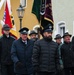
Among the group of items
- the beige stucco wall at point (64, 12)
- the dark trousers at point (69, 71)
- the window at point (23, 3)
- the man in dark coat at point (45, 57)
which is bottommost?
the dark trousers at point (69, 71)

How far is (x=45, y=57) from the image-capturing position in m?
11.8

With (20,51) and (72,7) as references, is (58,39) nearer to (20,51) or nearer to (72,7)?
(20,51)

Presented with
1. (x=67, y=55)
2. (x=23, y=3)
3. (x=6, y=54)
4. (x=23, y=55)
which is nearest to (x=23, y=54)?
(x=23, y=55)

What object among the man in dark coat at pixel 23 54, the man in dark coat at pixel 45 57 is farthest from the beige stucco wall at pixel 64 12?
the man in dark coat at pixel 45 57

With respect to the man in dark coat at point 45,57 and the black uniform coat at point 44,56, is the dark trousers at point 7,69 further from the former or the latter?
the black uniform coat at point 44,56

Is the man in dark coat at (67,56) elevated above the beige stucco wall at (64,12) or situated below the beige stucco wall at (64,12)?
below

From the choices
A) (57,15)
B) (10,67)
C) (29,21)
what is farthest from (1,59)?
(29,21)

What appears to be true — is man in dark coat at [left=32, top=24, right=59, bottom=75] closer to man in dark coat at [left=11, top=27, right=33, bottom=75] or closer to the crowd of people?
the crowd of people

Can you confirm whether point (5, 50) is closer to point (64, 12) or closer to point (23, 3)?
point (64, 12)

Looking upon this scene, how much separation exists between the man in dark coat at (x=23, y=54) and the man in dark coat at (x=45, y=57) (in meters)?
0.51

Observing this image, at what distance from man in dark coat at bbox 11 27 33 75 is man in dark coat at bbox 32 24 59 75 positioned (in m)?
0.51

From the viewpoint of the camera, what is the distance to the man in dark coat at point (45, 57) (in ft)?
38.6

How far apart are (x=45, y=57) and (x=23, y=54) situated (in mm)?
811

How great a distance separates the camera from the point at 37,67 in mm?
11734
